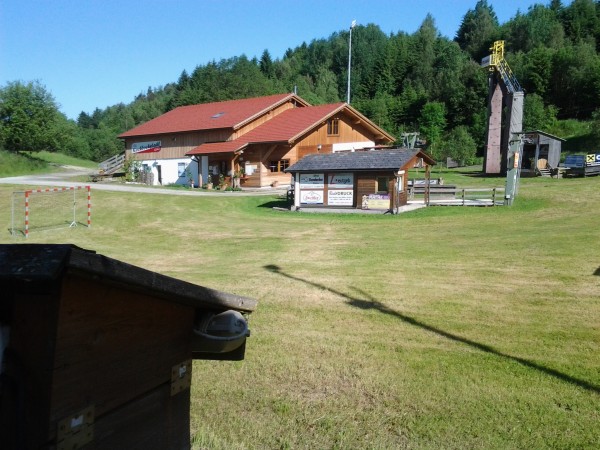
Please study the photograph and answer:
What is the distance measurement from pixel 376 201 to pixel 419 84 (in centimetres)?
9682

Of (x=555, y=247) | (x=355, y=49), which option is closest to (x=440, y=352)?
(x=555, y=247)

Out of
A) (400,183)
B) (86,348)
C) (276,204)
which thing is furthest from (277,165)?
(86,348)

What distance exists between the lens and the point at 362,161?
92.3ft

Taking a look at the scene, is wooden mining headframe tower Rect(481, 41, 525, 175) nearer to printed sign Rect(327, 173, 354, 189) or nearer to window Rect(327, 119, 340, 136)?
window Rect(327, 119, 340, 136)

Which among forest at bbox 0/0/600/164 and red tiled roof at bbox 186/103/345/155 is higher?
forest at bbox 0/0/600/164

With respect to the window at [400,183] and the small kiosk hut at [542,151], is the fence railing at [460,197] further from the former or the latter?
the small kiosk hut at [542,151]

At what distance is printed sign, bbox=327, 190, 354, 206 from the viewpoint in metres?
28.2

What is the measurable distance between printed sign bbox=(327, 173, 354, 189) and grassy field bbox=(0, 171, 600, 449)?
31.6ft

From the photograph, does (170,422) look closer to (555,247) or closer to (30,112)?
(555,247)

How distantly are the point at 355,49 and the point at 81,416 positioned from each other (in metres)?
147

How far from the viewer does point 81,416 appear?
2094mm

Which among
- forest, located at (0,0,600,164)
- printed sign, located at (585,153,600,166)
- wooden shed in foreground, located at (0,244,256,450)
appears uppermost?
forest, located at (0,0,600,164)

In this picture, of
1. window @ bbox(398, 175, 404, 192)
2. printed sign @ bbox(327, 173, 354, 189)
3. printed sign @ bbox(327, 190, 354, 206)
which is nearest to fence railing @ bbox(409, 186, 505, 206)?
window @ bbox(398, 175, 404, 192)

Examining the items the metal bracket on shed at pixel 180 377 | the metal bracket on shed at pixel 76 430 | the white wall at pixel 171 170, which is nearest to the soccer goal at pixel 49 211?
the white wall at pixel 171 170
